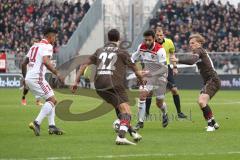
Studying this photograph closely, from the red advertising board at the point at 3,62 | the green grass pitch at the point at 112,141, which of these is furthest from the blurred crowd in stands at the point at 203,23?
the green grass pitch at the point at 112,141

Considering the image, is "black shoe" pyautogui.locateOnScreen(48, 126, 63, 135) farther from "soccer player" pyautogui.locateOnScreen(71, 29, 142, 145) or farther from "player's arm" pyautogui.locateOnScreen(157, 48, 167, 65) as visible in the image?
"player's arm" pyautogui.locateOnScreen(157, 48, 167, 65)

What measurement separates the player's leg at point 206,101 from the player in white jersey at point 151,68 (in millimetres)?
1442

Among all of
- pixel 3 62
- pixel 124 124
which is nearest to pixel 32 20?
pixel 3 62

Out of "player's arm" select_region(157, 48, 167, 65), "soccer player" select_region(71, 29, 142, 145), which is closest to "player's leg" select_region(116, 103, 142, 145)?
"soccer player" select_region(71, 29, 142, 145)

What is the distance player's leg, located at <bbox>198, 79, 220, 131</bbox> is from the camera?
1694 cm

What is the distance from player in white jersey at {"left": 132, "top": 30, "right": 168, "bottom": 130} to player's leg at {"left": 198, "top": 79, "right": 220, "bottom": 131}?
144 centimetres

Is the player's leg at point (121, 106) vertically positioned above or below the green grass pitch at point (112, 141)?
above

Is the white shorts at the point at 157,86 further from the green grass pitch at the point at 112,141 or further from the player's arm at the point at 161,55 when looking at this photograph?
the green grass pitch at the point at 112,141

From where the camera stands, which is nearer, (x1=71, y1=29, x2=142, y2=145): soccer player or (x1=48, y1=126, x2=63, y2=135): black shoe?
(x1=71, y1=29, x2=142, y2=145): soccer player

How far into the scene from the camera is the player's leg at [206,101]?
1694cm

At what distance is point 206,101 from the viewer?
17.0 metres

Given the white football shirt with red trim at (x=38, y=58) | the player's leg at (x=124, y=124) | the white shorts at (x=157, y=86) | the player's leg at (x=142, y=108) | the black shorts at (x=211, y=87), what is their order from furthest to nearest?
1. the white shorts at (x=157, y=86)
2. the player's leg at (x=142, y=108)
3. the black shorts at (x=211, y=87)
4. the white football shirt with red trim at (x=38, y=58)
5. the player's leg at (x=124, y=124)

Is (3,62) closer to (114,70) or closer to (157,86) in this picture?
(157,86)

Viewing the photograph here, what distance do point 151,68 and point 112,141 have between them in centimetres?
450
